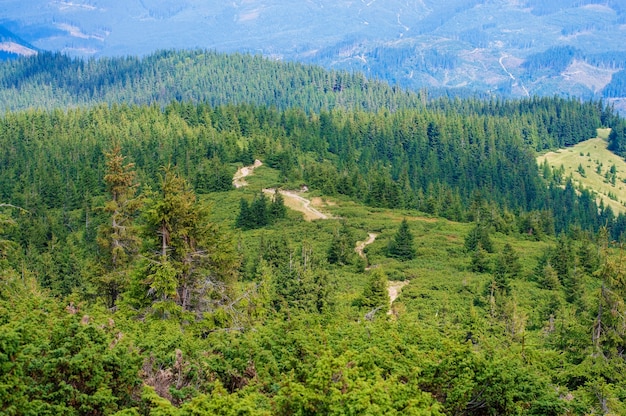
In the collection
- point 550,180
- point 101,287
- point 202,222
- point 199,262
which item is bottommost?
point 550,180

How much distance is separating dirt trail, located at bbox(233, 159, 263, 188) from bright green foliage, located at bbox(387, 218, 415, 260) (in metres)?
37.3

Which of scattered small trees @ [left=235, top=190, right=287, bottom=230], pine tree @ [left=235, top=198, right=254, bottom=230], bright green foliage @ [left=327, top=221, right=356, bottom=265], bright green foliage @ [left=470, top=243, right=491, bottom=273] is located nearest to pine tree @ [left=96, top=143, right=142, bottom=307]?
bright green foliage @ [left=327, top=221, right=356, bottom=265]

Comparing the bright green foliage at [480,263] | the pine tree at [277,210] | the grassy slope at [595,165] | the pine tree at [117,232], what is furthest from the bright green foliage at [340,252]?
the grassy slope at [595,165]

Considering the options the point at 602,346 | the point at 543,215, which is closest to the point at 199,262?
the point at 602,346

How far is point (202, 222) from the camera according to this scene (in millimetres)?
32375

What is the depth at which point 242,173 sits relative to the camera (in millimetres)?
104562

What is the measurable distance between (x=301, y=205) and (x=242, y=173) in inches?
908

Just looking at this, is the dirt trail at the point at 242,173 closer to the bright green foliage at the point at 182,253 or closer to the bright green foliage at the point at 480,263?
the bright green foliage at the point at 480,263

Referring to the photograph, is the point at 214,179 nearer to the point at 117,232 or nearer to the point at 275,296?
the point at 117,232

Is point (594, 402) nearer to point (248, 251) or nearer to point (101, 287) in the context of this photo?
point (101, 287)

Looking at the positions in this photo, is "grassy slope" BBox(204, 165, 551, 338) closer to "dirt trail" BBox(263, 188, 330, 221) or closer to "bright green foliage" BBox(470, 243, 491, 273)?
"bright green foliage" BBox(470, 243, 491, 273)

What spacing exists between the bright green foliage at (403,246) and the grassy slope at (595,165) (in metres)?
92.1

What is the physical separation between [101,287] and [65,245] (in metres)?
36.1

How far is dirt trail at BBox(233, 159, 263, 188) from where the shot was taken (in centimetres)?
9731
